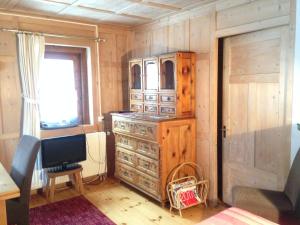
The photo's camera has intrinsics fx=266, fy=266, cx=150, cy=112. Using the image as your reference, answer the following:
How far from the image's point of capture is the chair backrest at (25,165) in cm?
204

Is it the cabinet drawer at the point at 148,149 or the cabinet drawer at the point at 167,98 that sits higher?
the cabinet drawer at the point at 167,98

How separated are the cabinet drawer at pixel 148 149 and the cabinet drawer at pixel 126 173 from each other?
36 centimetres

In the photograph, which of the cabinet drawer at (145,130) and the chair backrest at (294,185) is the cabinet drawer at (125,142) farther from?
the chair backrest at (294,185)

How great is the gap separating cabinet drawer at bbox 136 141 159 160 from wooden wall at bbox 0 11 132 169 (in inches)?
36.6

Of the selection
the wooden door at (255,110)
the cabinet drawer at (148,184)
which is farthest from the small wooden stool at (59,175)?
the wooden door at (255,110)

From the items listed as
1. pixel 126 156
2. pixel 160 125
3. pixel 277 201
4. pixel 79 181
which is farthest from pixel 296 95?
pixel 79 181

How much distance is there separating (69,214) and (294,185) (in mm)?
2275

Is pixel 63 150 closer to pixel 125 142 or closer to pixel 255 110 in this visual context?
pixel 125 142

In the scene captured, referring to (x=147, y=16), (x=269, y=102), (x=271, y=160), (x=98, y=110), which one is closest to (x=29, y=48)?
(x=98, y=110)

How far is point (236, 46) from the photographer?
285cm

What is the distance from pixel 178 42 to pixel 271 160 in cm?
176

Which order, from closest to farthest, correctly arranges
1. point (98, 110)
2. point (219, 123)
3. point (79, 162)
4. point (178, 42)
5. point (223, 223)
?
point (223, 223) → point (219, 123) → point (178, 42) → point (79, 162) → point (98, 110)

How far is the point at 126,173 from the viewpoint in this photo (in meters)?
3.63

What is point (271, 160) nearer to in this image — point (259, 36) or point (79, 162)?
point (259, 36)
